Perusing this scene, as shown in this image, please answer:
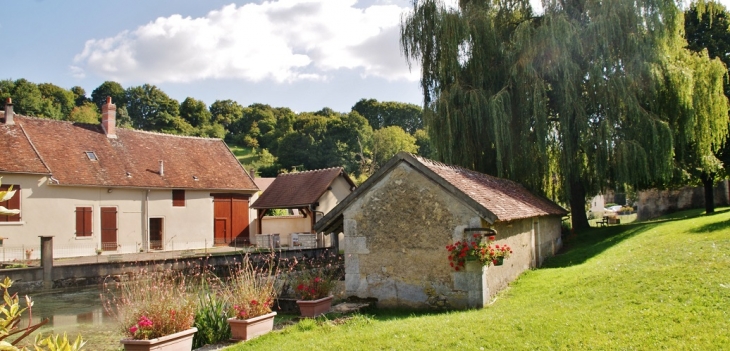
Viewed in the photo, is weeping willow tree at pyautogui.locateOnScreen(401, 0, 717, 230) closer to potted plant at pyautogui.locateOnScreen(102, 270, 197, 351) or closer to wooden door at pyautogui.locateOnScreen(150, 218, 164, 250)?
potted plant at pyautogui.locateOnScreen(102, 270, 197, 351)

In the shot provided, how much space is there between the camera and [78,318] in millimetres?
11797

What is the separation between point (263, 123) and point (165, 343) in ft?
249

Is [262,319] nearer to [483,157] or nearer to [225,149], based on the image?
[483,157]

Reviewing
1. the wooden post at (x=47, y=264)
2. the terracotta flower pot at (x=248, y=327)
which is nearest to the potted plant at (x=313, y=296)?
the terracotta flower pot at (x=248, y=327)

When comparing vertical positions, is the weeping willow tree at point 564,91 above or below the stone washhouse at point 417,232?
above

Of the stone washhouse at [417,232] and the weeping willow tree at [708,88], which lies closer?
the stone washhouse at [417,232]

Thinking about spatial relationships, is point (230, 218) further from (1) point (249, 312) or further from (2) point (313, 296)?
(1) point (249, 312)

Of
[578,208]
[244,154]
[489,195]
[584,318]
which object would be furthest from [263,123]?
[584,318]

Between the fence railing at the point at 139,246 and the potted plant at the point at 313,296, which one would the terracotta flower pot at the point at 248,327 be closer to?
the potted plant at the point at 313,296

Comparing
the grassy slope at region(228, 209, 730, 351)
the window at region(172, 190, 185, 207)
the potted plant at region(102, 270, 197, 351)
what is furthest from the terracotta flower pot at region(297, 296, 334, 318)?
the window at region(172, 190, 185, 207)

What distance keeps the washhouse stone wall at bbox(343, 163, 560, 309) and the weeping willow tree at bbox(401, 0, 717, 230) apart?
27.0ft

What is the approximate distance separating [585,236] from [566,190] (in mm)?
2088

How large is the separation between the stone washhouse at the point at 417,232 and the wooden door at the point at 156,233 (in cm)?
1779

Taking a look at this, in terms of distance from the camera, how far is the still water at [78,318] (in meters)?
9.41
